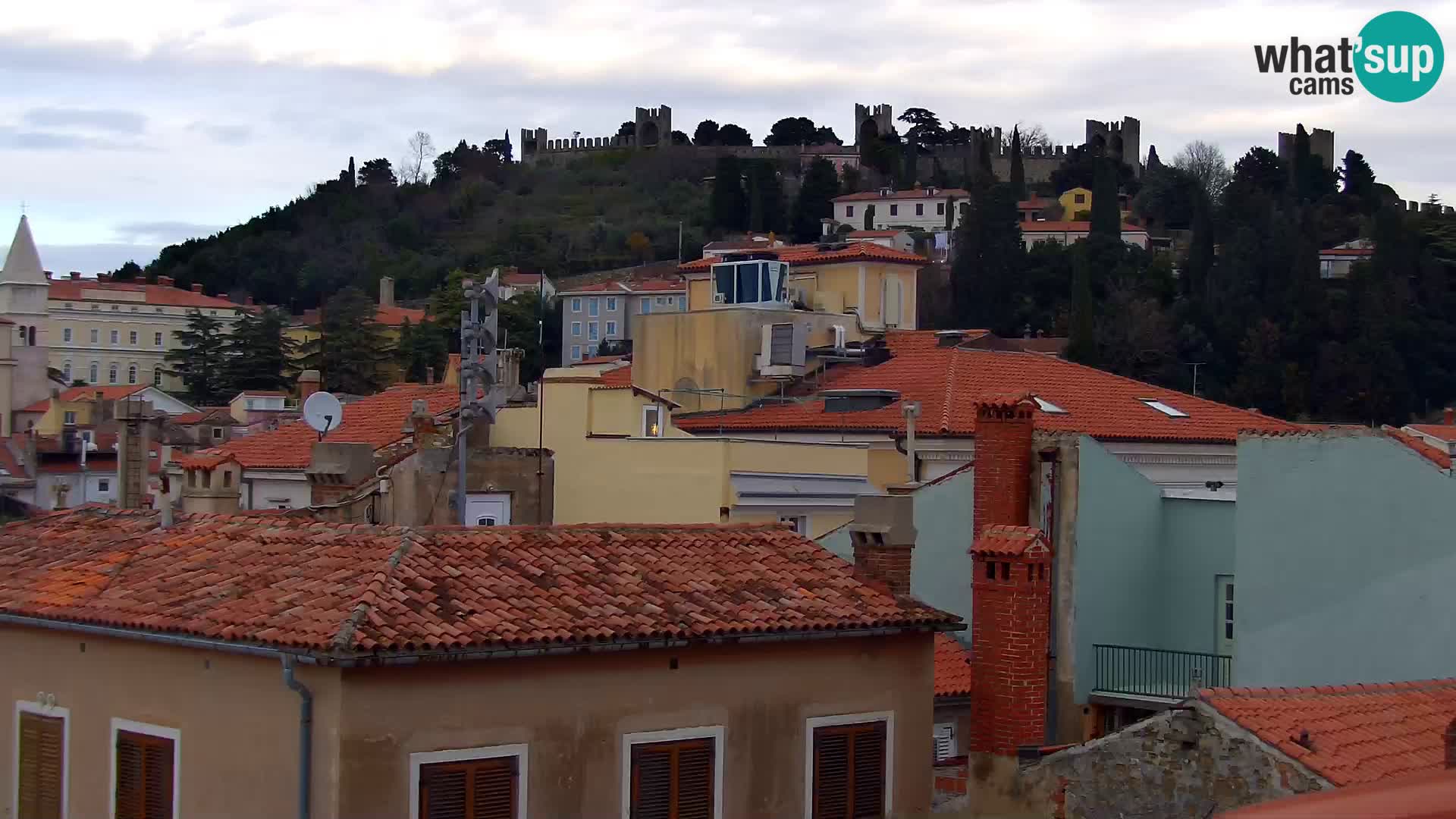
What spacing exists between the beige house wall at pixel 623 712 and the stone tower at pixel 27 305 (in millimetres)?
86399

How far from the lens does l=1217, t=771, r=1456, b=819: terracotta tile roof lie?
6.01 metres

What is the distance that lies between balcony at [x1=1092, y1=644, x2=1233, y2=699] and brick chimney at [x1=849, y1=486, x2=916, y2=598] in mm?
3593

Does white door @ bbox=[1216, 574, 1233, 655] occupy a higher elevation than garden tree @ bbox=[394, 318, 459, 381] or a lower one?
lower

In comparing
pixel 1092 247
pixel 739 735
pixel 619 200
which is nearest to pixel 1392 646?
pixel 739 735

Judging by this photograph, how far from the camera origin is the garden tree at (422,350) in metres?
88.8

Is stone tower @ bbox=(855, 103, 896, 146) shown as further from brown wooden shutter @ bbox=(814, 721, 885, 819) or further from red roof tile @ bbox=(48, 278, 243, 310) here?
brown wooden shutter @ bbox=(814, 721, 885, 819)

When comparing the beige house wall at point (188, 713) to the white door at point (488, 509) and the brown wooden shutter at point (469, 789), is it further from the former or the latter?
the white door at point (488, 509)

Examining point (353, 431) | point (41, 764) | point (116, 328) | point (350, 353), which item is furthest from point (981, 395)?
point (116, 328)

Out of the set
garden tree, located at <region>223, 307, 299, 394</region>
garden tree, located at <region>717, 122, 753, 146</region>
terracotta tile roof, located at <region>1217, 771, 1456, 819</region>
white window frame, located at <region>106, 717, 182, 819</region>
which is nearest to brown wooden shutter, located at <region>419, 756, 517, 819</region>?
white window frame, located at <region>106, 717, 182, 819</region>

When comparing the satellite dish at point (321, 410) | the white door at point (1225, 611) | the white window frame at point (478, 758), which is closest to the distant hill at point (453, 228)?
the satellite dish at point (321, 410)

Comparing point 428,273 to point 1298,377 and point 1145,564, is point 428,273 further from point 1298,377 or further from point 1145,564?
point 1145,564

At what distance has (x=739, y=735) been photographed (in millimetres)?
13258

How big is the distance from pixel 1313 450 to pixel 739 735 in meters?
5.01

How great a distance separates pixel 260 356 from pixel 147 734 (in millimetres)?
83444
